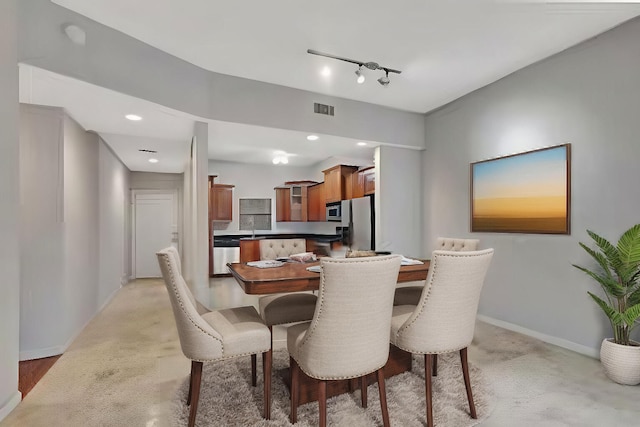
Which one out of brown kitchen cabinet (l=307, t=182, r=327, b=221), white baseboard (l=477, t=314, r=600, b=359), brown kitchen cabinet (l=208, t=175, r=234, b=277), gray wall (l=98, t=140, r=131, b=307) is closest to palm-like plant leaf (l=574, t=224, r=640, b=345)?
white baseboard (l=477, t=314, r=600, b=359)

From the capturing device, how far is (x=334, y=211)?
5625 mm

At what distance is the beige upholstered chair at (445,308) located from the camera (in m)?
1.76

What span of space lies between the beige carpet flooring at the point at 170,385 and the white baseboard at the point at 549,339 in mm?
80

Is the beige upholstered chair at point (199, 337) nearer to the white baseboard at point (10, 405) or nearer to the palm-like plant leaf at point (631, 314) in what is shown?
the white baseboard at point (10, 405)

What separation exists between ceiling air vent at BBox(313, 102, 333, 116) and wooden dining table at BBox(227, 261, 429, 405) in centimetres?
213

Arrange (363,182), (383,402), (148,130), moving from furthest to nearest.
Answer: (363,182) → (148,130) → (383,402)

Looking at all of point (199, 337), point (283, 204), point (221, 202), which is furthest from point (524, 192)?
point (221, 202)

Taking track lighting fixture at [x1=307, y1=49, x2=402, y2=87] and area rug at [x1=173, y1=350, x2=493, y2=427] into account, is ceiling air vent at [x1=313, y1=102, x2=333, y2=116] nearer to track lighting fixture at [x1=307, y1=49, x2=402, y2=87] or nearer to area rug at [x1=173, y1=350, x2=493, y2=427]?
track lighting fixture at [x1=307, y1=49, x2=402, y2=87]

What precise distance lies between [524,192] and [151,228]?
22.2 ft

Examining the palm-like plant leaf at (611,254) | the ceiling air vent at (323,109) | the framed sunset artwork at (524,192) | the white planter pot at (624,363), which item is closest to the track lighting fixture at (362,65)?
the ceiling air vent at (323,109)

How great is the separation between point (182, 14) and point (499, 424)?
3.43 metres

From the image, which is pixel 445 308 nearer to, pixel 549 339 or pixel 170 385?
pixel 170 385

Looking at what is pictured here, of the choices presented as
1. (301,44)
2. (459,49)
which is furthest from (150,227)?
(459,49)

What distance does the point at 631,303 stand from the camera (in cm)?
238
